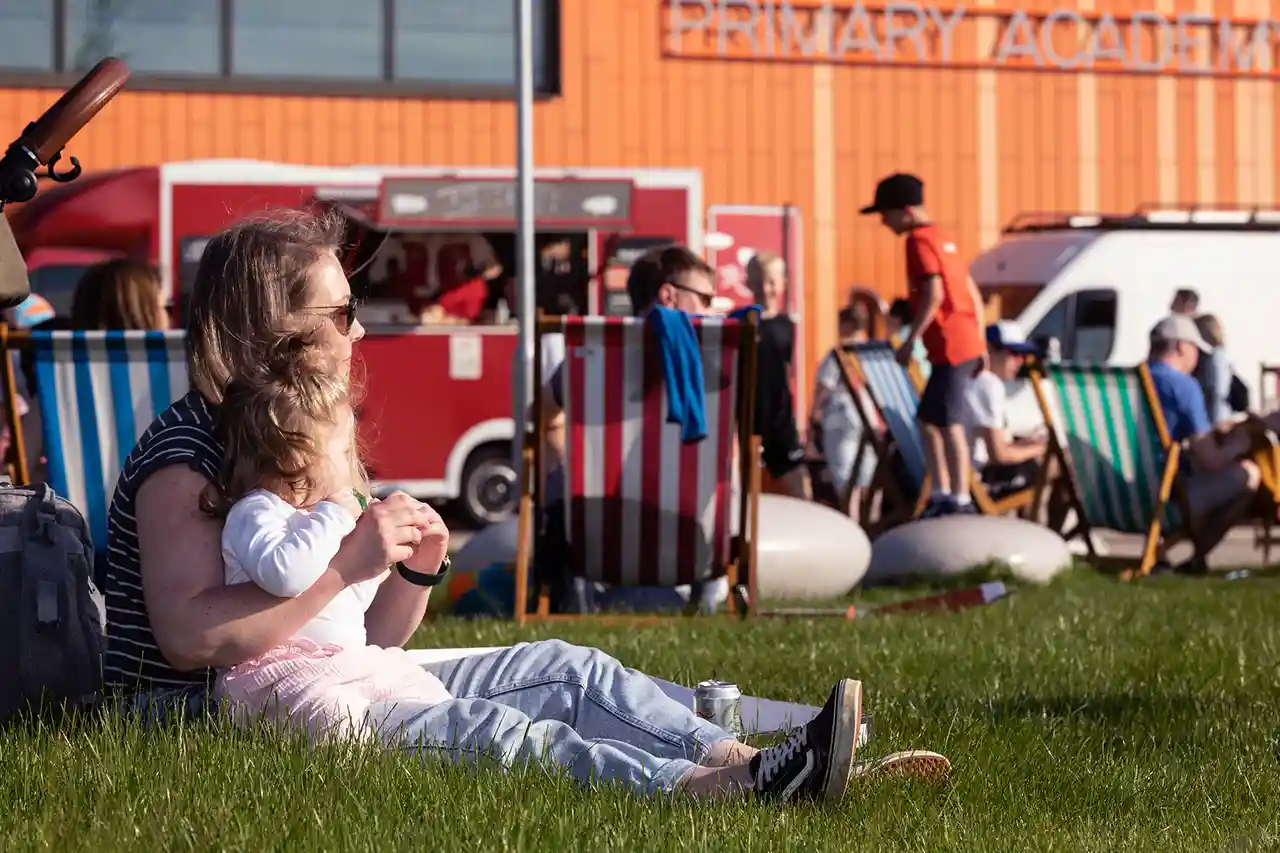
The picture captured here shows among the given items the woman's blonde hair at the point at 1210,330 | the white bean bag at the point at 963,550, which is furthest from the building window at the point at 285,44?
the white bean bag at the point at 963,550

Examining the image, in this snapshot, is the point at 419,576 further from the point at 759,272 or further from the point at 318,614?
the point at 759,272

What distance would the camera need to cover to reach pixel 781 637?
6305 mm

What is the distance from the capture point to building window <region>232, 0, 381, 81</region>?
22094 millimetres

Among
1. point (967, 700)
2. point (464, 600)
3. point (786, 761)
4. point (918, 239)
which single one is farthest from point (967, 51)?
point (786, 761)

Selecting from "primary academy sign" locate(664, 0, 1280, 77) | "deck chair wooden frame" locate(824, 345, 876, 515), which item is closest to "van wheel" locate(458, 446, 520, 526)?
"deck chair wooden frame" locate(824, 345, 876, 515)

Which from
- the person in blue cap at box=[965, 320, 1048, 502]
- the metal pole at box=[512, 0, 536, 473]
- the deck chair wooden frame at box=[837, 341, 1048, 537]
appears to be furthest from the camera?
the person in blue cap at box=[965, 320, 1048, 502]

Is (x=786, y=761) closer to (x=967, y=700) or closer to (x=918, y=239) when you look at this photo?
(x=967, y=700)

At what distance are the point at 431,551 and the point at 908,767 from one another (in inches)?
36.1

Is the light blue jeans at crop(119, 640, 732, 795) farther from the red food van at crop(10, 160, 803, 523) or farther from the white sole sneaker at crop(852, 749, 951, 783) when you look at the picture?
the red food van at crop(10, 160, 803, 523)

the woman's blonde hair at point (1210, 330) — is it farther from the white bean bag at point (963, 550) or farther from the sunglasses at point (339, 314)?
the sunglasses at point (339, 314)

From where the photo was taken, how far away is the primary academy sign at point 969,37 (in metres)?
22.9

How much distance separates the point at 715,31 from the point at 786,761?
65.9 feet

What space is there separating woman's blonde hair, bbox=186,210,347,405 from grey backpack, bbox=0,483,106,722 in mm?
397

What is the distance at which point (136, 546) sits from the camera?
3676mm
